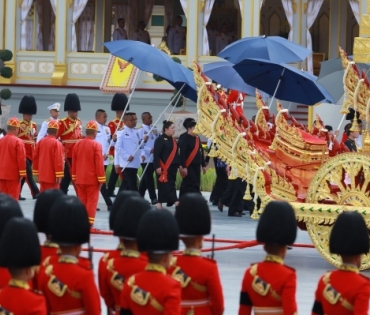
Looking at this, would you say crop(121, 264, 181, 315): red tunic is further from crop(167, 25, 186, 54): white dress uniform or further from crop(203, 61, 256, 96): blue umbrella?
crop(167, 25, 186, 54): white dress uniform

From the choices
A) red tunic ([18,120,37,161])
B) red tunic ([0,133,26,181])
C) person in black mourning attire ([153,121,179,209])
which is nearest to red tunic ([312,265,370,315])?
red tunic ([0,133,26,181])

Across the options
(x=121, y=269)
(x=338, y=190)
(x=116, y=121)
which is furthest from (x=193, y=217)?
(x=116, y=121)

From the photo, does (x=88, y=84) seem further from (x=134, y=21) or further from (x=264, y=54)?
(x=264, y=54)

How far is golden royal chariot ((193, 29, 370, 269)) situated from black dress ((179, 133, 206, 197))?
114 inches

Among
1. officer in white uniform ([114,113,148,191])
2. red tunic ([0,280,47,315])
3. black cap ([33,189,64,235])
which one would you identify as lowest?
officer in white uniform ([114,113,148,191])

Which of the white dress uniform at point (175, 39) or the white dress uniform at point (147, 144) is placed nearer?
the white dress uniform at point (147, 144)

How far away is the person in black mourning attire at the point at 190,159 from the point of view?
1911 cm

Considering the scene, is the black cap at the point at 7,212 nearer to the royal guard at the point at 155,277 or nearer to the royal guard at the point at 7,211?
the royal guard at the point at 7,211

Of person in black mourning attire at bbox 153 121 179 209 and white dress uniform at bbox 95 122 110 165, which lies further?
white dress uniform at bbox 95 122 110 165

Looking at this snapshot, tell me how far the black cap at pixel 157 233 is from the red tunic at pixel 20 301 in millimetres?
694

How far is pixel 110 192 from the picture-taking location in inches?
809

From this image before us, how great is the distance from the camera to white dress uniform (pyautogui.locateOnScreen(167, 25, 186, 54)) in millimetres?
31734

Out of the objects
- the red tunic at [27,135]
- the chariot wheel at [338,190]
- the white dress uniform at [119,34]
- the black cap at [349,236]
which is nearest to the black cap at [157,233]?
the black cap at [349,236]

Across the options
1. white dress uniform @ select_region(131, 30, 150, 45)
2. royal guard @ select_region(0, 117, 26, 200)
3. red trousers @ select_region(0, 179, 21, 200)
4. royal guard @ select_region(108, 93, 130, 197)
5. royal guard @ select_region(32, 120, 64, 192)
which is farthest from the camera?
white dress uniform @ select_region(131, 30, 150, 45)
